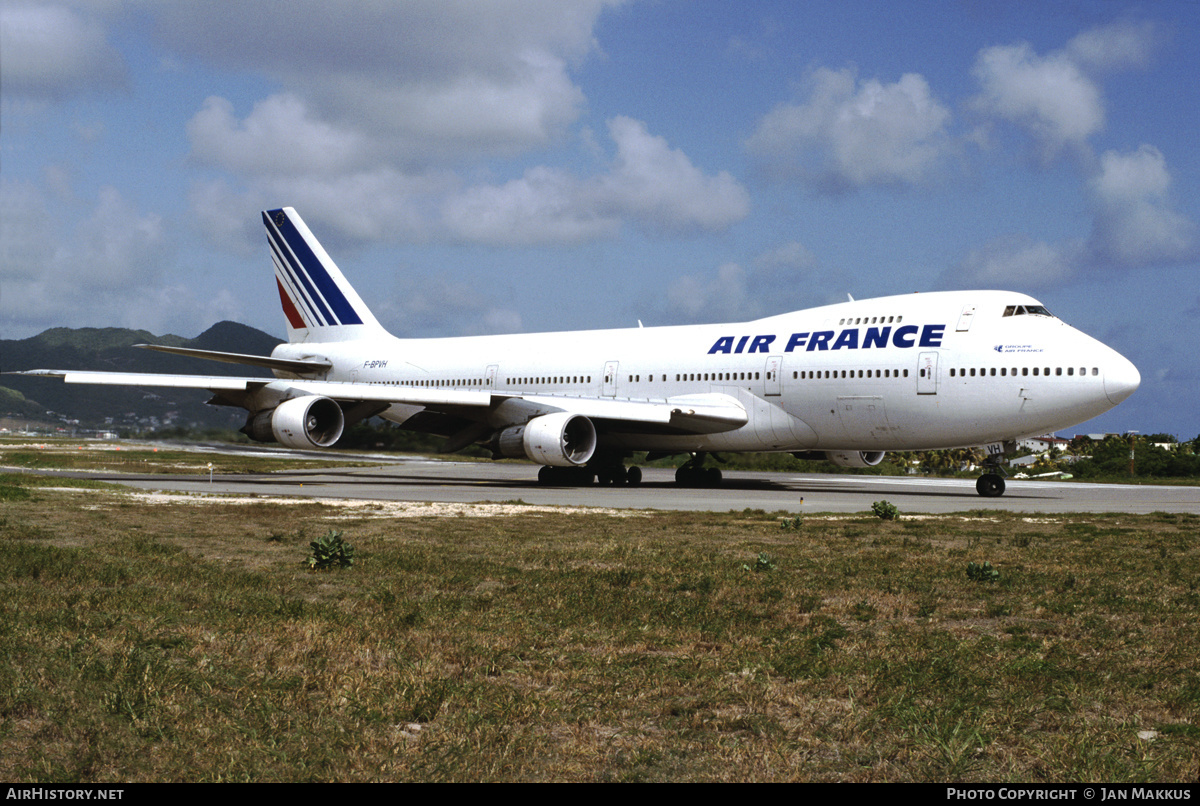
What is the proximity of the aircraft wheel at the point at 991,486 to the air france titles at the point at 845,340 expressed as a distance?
134 inches

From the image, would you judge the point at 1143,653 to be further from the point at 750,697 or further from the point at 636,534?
the point at 636,534

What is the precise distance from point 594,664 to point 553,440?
19934 mm

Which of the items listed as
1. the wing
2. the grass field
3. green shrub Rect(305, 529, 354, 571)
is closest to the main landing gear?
the wing

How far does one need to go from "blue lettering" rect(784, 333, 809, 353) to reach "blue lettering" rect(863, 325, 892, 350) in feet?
5.51

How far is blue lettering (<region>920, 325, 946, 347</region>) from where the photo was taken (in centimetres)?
2392

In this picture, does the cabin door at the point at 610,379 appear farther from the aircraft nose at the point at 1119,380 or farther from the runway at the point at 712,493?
the aircraft nose at the point at 1119,380

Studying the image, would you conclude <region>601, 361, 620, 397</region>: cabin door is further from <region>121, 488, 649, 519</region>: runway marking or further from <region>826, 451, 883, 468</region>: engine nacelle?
<region>121, 488, 649, 519</region>: runway marking

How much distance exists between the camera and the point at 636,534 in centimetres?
1312

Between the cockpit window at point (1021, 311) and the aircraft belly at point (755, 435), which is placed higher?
the cockpit window at point (1021, 311)

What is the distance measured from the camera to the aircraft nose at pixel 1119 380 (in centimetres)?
2247

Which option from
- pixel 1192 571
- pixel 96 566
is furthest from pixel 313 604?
pixel 1192 571

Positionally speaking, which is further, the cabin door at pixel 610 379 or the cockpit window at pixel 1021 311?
the cabin door at pixel 610 379

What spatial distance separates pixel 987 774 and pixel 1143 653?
2.71m

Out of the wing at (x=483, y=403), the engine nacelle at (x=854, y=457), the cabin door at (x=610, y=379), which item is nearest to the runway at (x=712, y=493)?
the engine nacelle at (x=854, y=457)
